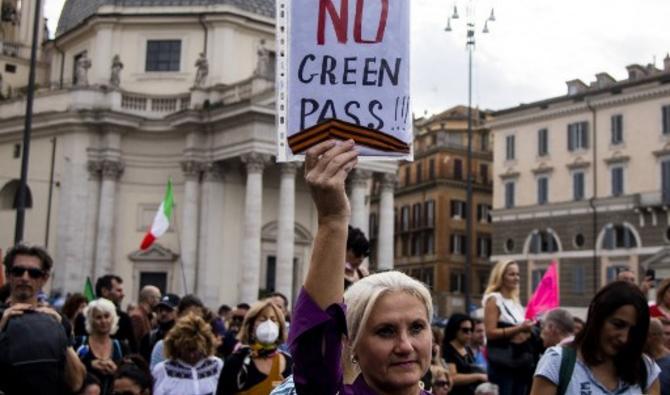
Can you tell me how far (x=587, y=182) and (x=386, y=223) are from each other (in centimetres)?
1339

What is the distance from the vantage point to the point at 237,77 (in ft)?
134

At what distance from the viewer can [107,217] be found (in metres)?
38.3

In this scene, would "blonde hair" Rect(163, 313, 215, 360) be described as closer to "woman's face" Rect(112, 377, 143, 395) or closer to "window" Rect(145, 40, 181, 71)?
"woman's face" Rect(112, 377, 143, 395)

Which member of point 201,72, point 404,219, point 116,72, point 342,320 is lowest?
point 342,320

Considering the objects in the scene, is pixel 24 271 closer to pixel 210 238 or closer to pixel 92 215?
pixel 210 238

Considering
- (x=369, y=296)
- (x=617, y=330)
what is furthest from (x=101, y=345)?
(x=369, y=296)

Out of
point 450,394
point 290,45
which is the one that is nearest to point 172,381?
point 450,394

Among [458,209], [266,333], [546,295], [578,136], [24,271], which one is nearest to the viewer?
[24,271]

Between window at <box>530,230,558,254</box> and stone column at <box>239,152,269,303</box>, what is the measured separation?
19.0 metres

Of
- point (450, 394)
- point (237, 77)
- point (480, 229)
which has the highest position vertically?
point (237, 77)

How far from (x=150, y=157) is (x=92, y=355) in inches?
1323

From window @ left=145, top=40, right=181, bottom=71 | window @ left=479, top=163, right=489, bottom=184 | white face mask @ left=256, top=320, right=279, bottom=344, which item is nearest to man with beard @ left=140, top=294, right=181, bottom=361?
white face mask @ left=256, top=320, right=279, bottom=344

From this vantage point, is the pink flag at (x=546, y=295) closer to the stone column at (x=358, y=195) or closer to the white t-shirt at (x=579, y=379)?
the white t-shirt at (x=579, y=379)

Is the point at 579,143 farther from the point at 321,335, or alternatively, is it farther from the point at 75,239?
the point at 321,335
